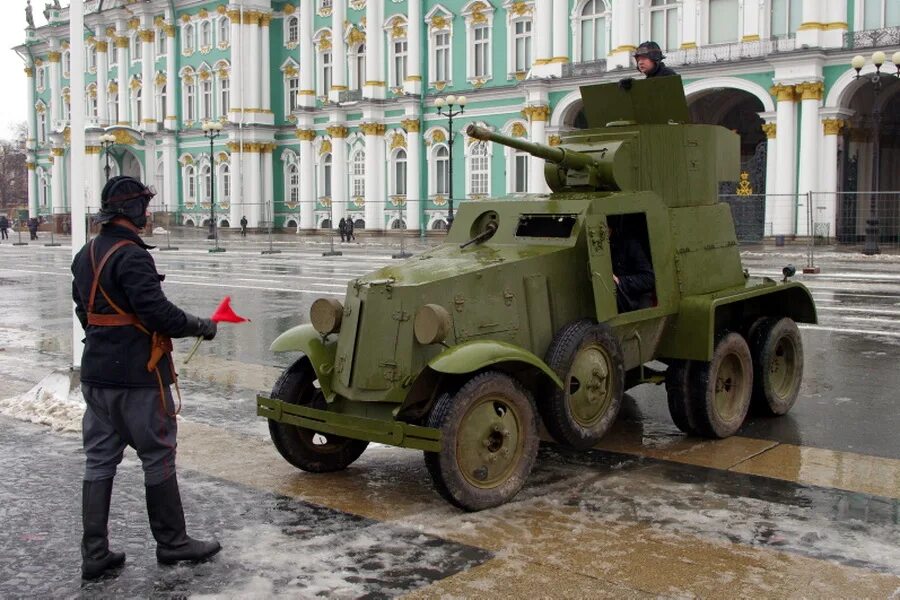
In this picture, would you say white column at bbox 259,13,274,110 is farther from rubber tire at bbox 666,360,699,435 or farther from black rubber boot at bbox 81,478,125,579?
black rubber boot at bbox 81,478,125,579

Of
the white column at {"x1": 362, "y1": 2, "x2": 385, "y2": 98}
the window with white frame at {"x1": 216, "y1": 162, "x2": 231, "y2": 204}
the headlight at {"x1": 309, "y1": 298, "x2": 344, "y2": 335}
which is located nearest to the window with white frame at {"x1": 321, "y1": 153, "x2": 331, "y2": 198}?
the white column at {"x1": 362, "y1": 2, "x2": 385, "y2": 98}

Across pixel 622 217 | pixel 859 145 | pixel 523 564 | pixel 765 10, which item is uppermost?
pixel 765 10

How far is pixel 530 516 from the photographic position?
597 cm

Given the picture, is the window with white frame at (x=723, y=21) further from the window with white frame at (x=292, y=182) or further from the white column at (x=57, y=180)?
the white column at (x=57, y=180)

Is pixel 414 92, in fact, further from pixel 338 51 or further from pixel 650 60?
pixel 650 60

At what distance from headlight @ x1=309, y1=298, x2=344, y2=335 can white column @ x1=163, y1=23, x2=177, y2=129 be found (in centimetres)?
6015

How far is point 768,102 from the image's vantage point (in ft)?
122

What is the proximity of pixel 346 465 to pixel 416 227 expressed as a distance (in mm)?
41847

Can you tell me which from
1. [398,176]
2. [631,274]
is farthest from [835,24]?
[631,274]

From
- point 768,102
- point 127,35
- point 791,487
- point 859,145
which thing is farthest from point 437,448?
point 127,35

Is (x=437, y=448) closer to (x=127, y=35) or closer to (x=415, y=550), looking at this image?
(x=415, y=550)

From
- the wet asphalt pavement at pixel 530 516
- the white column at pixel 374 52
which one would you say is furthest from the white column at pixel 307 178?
A: the wet asphalt pavement at pixel 530 516

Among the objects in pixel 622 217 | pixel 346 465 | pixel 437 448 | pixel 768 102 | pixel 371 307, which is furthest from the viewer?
pixel 768 102

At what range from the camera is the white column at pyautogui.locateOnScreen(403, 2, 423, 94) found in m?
49.0
